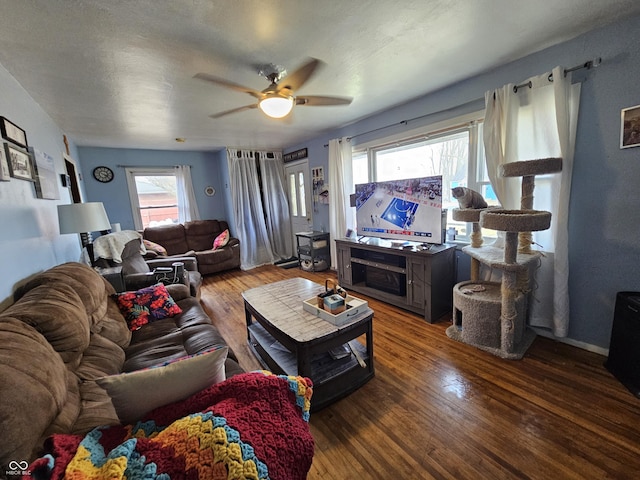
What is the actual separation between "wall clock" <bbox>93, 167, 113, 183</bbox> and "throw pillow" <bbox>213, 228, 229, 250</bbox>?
6.61 ft

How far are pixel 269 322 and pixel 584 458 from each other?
1.75 m

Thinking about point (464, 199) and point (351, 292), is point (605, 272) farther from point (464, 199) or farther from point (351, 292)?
point (351, 292)

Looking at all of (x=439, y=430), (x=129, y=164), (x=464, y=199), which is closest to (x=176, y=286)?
(x=439, y=430)

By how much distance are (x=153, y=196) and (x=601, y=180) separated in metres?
5.99

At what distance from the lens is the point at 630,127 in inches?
67.5

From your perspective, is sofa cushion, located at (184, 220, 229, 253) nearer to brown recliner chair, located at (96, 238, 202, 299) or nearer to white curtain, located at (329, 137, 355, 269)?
brown recliner chair, located at (96, 238, 202, 299)

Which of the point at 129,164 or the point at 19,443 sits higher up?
the point at 129,164


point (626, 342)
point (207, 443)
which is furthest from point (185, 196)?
point (626, 342)

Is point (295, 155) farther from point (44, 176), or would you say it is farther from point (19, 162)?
point (19, 162)

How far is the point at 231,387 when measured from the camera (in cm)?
90

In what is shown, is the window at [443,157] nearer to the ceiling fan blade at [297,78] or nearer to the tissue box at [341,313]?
the ceiling fan blade at [297,78]

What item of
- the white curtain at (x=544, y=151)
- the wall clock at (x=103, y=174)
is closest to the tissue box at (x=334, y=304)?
the white curtain at (x=544, y=151)

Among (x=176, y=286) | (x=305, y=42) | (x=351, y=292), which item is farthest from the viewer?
(x=351, y=292)

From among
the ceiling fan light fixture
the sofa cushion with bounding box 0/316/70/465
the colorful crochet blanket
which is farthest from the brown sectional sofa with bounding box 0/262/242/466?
the ceiling fan light fixture
